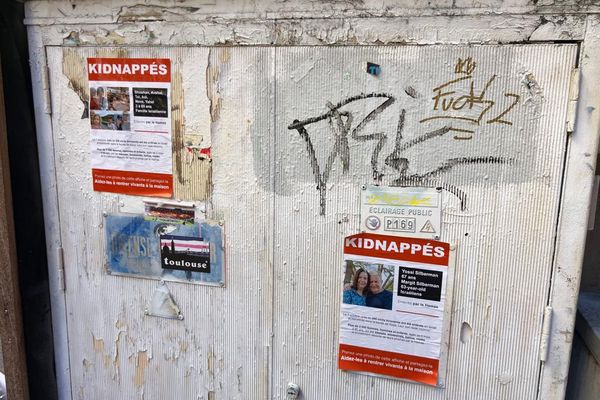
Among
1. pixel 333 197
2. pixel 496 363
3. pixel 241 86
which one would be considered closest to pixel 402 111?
pixel 333 197

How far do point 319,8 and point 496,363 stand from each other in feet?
4.71

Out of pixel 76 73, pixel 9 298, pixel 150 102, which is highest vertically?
pixel 76 73

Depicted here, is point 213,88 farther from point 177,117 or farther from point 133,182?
point 133,182

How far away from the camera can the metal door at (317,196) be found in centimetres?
162

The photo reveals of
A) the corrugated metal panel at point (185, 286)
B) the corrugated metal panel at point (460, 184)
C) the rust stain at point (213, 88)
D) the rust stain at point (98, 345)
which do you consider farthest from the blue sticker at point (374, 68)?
the rust stain at point (98, 345)

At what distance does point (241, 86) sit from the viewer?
70.9 inches

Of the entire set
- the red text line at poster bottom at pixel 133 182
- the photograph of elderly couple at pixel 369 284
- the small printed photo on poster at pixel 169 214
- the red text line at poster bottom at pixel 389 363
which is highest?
the red text line at poster bottom at pixel 133 182

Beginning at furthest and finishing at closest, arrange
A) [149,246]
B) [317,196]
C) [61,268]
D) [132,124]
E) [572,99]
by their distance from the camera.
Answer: [61,268], [149,246], [132,124], [317,196], [572,99]

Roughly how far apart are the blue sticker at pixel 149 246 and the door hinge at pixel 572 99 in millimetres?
1304

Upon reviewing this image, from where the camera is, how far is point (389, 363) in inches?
73.3

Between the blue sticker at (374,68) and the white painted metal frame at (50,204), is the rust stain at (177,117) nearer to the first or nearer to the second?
the white painted metal frame at (50,204)

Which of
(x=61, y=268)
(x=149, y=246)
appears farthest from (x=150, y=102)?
(x=61, y=268)

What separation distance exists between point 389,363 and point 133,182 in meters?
1.26

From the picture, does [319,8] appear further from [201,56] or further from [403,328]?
[403,328]
